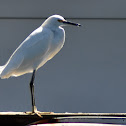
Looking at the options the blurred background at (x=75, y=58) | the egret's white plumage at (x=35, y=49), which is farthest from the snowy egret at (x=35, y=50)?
the blurred background at (x=75, y=58)

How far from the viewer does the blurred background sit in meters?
8.54

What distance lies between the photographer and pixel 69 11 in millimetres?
8547

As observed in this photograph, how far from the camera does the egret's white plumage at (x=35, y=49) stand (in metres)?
6.34

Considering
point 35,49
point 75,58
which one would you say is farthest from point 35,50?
point 75,58

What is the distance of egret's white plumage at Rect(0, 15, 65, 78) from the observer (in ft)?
20.8

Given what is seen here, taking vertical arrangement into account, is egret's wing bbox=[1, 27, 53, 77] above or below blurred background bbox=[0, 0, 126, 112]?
below

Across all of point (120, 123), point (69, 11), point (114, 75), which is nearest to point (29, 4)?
point (69, 11)

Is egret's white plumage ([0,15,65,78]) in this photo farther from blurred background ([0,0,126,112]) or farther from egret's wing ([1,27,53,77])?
blurred background ([0,0,126,112])

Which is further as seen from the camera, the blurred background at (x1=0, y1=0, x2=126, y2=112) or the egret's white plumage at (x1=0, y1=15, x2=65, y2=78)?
the blurred background at (x1=0, y1=0, x2=126, y2=112)

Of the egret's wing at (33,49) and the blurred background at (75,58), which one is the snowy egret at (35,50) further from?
the blurred background at (75,58)

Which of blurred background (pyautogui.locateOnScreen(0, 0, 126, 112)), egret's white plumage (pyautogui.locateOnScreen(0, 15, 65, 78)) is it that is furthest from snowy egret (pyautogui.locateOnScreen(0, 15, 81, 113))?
blurred background (pyautogui.locateOnScreen(0, 0, 126, 112))

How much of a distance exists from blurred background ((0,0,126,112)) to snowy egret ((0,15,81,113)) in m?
2.04

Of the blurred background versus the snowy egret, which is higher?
the blurred background

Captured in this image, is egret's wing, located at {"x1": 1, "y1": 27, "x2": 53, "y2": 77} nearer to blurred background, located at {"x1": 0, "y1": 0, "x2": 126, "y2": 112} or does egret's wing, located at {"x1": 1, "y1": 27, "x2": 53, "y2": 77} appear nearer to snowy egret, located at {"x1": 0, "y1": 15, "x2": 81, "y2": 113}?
snowy egret, located at {"x1": 0, "y1": 15, "x2": 81, "y2": 113}
